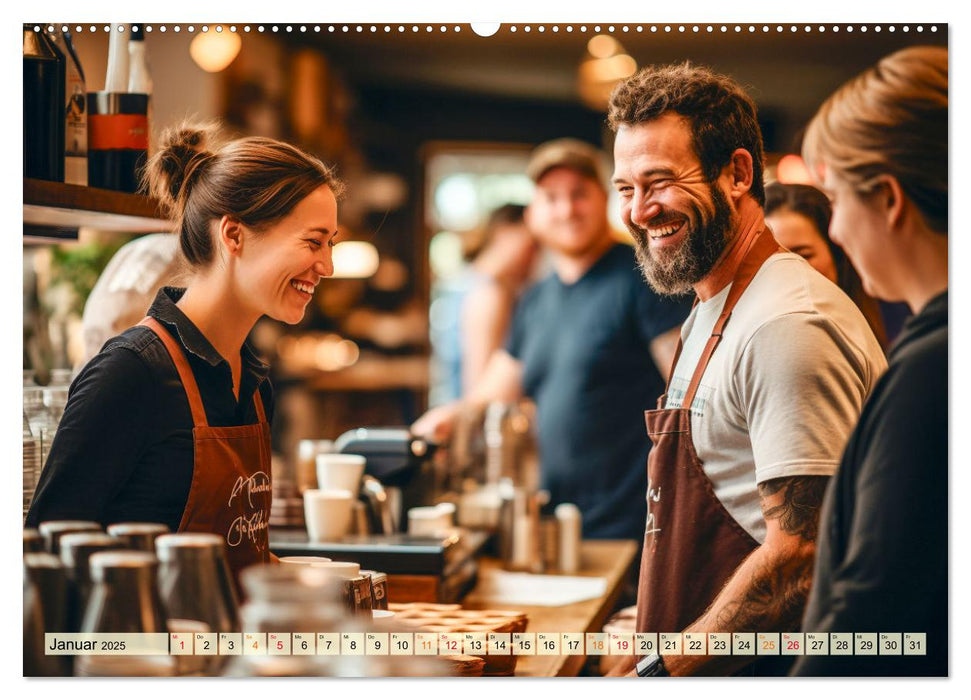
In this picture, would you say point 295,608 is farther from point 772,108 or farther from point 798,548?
point 772,108

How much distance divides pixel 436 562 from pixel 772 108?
1184 millimetres

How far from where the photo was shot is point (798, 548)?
5.97 ft

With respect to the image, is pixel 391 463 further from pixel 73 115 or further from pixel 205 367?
pixel 73 115

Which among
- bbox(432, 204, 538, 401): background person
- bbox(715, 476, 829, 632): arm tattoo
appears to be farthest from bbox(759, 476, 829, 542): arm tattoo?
bbox(432, 204, 538, 401): background person

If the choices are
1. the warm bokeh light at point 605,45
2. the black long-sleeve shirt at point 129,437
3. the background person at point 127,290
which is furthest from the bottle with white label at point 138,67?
the warm bokeh light at point 605,45

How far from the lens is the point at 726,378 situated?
186 cm

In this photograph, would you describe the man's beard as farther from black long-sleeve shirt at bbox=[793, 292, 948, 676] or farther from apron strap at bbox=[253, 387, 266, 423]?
apron strap at bbox=[253, 387, 266, 423]

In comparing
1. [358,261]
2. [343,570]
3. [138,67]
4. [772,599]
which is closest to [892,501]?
[772,599]

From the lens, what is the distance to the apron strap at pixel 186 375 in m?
1.90

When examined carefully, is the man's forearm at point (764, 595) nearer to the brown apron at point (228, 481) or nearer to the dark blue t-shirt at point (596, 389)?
the brown apron at point (228, 481)

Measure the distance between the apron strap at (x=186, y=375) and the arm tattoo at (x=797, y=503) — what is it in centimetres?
99

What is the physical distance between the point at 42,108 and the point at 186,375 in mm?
632

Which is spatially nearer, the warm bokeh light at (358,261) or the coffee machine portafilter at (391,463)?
the coffee machine portafilter at (391,463)
